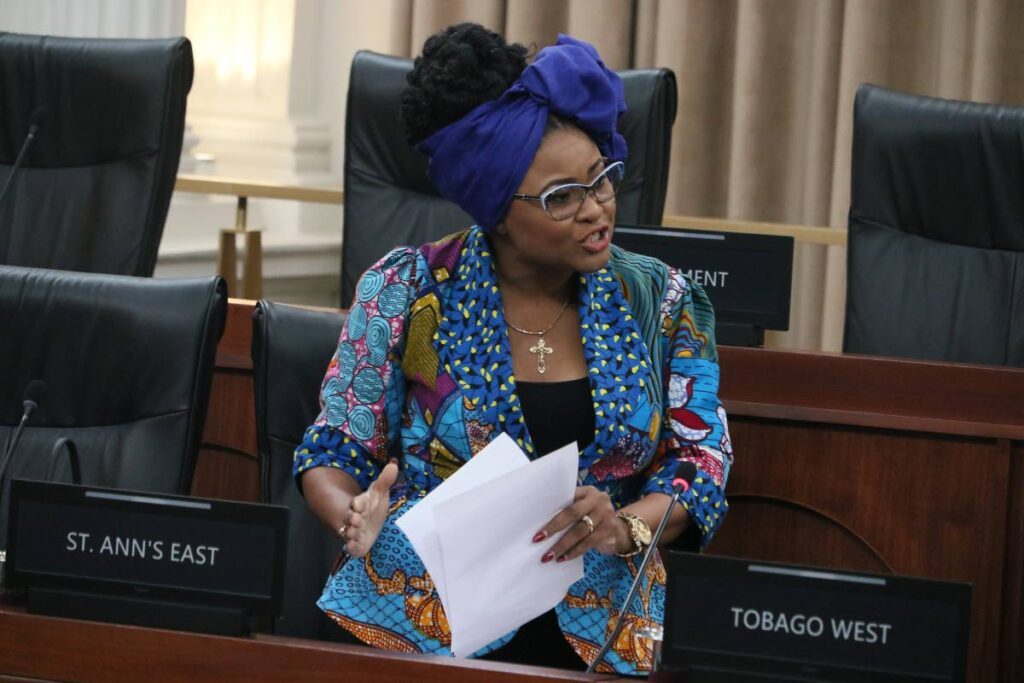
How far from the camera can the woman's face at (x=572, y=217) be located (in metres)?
1.74

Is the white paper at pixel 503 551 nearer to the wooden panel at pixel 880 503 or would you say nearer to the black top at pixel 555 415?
the black top at pixel 555 415

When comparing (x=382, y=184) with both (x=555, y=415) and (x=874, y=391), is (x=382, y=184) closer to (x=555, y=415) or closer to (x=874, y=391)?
(x=874, y=391)

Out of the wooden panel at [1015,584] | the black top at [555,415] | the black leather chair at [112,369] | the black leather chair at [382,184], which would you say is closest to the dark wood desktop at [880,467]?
the wooden panel at [1015,584]

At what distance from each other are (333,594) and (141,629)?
1.47ft

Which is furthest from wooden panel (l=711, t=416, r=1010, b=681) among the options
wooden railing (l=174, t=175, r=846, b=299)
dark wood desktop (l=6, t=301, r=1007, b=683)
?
wooden railing (l=174, t=175, r=846, b=299)

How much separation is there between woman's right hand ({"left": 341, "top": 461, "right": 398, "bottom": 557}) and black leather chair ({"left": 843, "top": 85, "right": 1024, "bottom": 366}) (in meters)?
1.39

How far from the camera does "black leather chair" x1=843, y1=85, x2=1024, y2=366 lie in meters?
2.67

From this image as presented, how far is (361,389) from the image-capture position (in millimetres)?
1779

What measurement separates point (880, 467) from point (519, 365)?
0.67 m

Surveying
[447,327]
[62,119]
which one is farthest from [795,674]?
[62,119]

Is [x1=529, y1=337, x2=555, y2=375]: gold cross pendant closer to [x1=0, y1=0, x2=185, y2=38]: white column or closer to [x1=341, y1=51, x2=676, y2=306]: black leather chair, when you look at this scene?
[x1=341, y1=51, x2=676, y2=306]: black leather chair

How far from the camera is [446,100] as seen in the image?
5.68 feet

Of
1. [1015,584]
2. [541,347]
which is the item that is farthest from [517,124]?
[1015,584]

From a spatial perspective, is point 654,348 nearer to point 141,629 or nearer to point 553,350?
point 553,350
